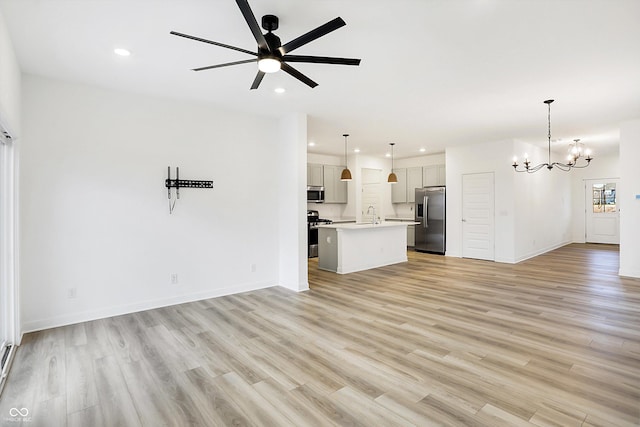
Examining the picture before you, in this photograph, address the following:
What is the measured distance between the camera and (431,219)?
29.6ft

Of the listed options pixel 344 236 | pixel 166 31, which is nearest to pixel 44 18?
pixel 166 31

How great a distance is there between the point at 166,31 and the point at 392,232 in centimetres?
591

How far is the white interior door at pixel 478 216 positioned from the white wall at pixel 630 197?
88.4 inches

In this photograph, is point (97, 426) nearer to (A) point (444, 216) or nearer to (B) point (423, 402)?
(B) point (423, 402)

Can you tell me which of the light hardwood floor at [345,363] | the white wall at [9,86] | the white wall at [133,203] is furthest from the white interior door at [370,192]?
the white wall at [9,86]

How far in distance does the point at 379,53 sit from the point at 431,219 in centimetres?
651

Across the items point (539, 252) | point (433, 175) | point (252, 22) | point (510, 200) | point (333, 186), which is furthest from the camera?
point (433, 175)

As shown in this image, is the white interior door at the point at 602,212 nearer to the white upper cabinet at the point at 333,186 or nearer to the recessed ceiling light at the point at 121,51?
the white upper cabinet at the point at 333,186

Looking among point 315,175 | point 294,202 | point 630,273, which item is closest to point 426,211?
point 315,175

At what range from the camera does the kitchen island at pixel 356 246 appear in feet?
21.2

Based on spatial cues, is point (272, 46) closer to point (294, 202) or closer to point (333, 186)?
point (294, 202)

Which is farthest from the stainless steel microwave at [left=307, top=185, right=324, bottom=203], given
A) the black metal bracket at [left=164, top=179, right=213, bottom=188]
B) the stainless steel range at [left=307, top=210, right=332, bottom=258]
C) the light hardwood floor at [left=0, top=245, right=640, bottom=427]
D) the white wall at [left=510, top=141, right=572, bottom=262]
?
the white wall at [left=510, top=141, right=572, bottom=262]

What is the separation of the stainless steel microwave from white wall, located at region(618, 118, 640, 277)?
242 inches

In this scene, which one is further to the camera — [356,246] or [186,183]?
[356,246]
